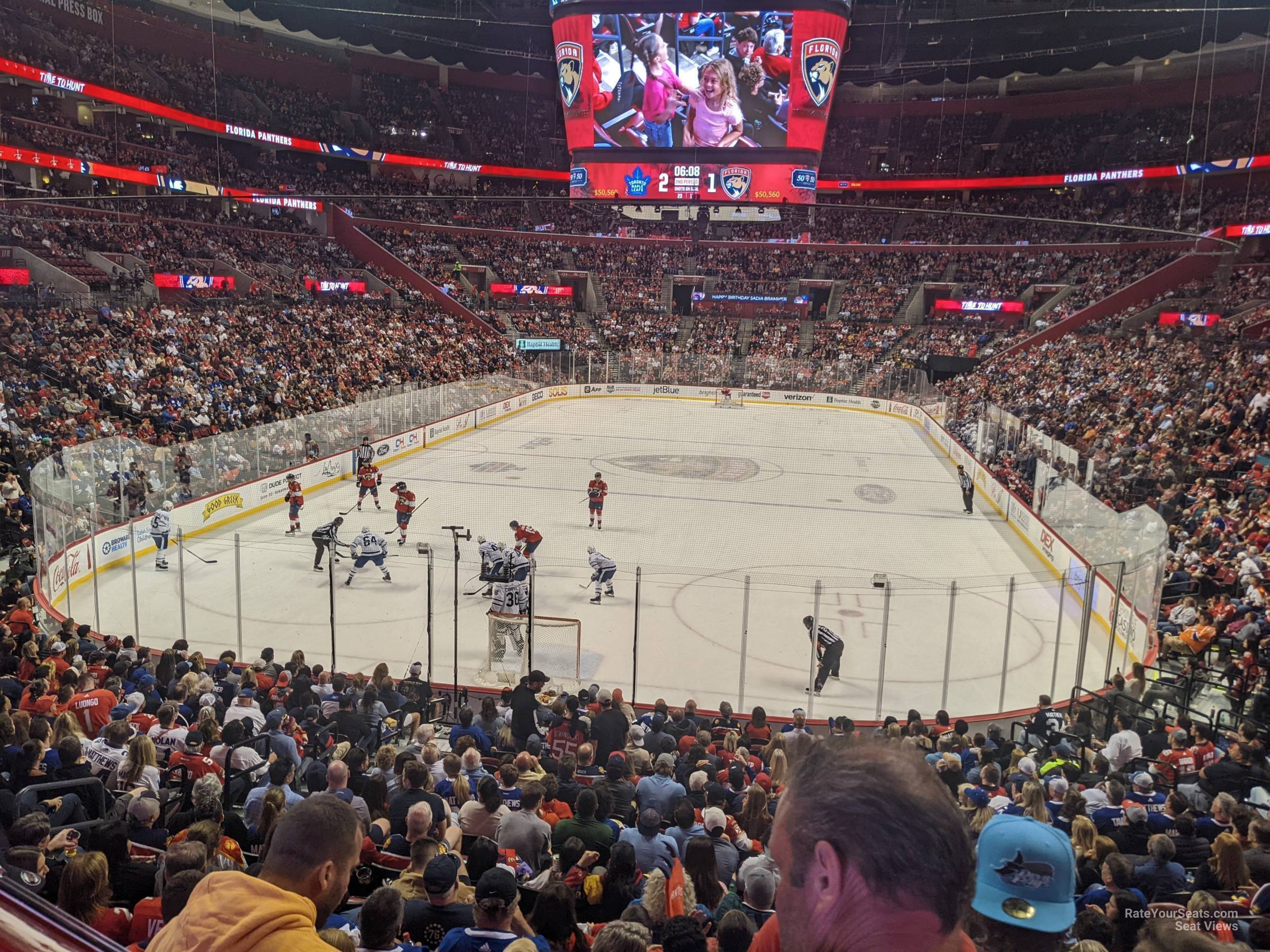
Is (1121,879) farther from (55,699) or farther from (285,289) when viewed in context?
(285,289)

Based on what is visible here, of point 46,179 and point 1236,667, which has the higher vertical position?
point 46,179

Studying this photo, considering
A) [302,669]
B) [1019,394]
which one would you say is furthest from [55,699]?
[1019,394]

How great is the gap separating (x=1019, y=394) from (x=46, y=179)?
40.5 m

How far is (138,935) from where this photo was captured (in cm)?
383

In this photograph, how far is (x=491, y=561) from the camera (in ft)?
44.3

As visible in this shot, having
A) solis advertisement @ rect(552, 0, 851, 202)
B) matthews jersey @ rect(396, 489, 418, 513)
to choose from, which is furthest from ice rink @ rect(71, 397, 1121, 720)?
solis advertisement @ rect(552, 0, 851, 202)

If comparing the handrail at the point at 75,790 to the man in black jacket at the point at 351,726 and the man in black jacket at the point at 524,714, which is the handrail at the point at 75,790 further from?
the man in black jacket at the point at 524,714

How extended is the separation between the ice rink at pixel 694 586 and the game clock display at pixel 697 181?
68.6 feet

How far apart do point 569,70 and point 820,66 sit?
12.3 metres

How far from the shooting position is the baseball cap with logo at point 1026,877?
180 centimetres

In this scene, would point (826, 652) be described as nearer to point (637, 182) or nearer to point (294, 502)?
point (294, 502)

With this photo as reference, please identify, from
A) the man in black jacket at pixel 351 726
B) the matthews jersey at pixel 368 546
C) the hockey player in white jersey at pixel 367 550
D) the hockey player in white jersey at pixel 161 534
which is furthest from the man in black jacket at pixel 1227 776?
the hockey player in white jersey at pixel 161 534

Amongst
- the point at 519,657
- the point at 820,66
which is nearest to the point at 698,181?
the point at 820,66

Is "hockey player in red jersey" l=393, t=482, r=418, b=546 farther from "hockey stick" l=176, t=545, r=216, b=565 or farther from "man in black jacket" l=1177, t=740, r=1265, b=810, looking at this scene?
"man in black jacket" l=1177, t=740, r=1265, b=810
